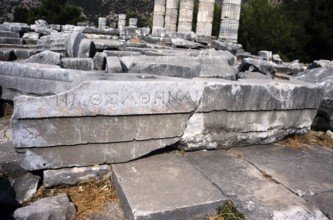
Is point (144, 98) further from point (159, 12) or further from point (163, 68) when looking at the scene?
point (159, 12)

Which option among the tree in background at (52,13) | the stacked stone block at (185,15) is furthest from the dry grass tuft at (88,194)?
the tree in background at (52,13)

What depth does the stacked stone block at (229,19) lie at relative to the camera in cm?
1529

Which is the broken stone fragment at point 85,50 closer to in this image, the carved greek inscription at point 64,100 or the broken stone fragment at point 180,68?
the broken stone fragment at point 180,68

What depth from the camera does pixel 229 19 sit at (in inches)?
606

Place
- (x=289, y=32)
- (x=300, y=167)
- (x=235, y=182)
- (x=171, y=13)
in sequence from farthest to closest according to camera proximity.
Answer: (x=289, y=32)
(x=171, y=13)
(x=300, y=167)
(x=235, y=182)

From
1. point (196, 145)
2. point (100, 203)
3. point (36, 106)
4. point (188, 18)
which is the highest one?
point (188, 18)

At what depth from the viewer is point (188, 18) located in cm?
1944

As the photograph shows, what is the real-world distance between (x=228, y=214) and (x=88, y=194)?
108 cm

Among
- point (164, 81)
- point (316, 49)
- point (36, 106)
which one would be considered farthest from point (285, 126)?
point (316, 49)

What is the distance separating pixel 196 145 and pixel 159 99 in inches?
25.6

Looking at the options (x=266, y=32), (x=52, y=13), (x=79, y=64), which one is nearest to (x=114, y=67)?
(x=79, y=64)

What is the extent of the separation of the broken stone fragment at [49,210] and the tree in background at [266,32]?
25.9 metres

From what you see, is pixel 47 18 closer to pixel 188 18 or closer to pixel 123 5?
pixel 188 18

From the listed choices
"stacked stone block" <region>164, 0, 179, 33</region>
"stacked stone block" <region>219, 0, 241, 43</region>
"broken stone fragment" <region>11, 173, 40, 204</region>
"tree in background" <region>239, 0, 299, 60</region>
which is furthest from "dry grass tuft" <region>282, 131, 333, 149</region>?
"tree in background" <region>239, 0, 299, 60</region>
